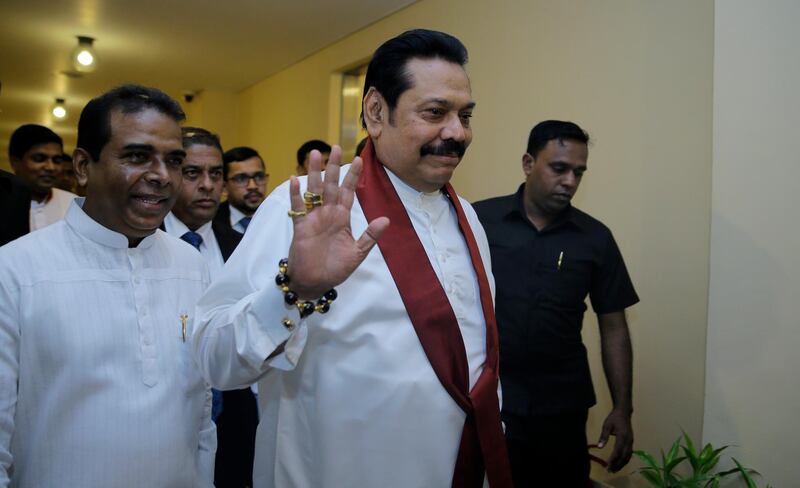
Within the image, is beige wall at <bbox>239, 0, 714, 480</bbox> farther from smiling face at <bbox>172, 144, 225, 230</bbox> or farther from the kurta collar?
smiling face at <bbox>172, 144, 225, 230</bbox>

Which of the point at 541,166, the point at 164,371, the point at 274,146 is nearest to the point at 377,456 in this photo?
the point at 164,371

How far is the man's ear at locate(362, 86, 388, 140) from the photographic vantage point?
166cm

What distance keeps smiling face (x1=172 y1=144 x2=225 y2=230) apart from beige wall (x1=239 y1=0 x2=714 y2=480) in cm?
198

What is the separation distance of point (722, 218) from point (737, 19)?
858 mm

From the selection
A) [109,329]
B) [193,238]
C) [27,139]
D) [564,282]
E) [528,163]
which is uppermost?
[27,139]

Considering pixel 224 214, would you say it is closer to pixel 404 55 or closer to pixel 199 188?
pixel 199 188

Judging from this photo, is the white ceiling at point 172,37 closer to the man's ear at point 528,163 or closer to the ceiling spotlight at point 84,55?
the ceiling spotlight at point 84,55

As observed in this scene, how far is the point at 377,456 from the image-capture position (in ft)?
4.58

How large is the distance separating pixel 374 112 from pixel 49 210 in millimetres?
3142

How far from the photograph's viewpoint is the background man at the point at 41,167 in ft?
12.8

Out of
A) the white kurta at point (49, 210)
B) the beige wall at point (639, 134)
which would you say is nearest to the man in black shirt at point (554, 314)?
the beige wall at point (639, 134)

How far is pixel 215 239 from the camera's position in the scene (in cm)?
271

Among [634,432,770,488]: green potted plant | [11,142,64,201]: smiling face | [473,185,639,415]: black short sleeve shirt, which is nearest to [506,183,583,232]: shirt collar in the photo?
[473,185,639,415]: black short sleeve shirt

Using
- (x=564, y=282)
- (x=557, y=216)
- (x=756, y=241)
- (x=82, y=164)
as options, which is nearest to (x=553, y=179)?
(x=557, y=216)
